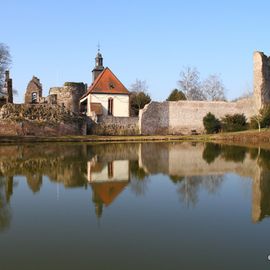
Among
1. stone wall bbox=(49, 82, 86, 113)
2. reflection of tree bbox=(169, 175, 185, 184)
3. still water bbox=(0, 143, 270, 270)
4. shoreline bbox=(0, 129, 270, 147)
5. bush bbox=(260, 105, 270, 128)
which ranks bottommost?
still water bbox=(0, 143, 270, 270)

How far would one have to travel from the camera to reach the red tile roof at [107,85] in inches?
1676

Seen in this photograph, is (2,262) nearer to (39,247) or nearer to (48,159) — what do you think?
(39,247)

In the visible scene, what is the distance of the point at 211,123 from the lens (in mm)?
41469

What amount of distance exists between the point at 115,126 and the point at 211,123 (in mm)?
10032

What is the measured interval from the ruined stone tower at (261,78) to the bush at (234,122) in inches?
87.7

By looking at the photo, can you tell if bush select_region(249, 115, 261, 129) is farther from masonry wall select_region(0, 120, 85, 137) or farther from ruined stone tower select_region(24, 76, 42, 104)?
ruined stone tower select_region(24, 76, 42, 104)

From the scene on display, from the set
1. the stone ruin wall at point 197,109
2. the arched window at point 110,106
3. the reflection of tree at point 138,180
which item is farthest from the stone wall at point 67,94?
the reflection of tree at point 138,180

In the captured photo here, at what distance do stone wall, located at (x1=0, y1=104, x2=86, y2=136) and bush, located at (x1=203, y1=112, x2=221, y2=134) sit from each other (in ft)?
42.0

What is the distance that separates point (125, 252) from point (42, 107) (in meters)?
33.0

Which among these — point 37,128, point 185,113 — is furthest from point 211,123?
point 37,128

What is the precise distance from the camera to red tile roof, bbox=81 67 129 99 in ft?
140

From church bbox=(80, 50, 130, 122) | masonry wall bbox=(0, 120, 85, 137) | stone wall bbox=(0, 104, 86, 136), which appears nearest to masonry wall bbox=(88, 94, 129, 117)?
church bbox=(80, 50, 130, 122)

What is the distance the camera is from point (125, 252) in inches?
229

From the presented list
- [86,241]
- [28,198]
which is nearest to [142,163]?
[28,198]
